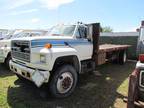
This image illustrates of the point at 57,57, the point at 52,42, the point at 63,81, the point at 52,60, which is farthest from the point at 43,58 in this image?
the point at 63,81

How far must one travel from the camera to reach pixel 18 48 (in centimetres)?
520

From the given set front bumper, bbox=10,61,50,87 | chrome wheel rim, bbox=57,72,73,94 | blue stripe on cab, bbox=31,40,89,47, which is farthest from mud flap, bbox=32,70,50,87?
blue stripe on cab, bbox=31,40,89,47

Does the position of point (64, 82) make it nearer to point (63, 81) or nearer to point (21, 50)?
point (63, 81)

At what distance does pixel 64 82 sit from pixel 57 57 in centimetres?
79

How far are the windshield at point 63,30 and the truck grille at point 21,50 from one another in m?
1.49

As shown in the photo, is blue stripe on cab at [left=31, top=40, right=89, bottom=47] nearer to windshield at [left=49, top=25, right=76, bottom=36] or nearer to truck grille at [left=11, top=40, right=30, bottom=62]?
truck grille at [left=11, top=40, right=30, bottom=62]

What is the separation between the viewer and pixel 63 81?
4.82 metres

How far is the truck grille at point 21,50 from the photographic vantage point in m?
4.70

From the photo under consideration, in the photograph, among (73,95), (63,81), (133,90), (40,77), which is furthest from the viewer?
(73,95)

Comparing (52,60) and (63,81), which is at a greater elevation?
(52,60)

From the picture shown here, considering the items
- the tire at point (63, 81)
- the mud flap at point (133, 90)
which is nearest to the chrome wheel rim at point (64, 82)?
the tire at point (63, 81)

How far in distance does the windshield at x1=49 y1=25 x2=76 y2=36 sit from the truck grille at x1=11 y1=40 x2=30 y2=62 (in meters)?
1.49

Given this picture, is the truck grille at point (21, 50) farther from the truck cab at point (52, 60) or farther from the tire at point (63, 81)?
the tire at point (63, 81)

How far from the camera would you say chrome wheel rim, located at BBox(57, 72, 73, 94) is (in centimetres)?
473
